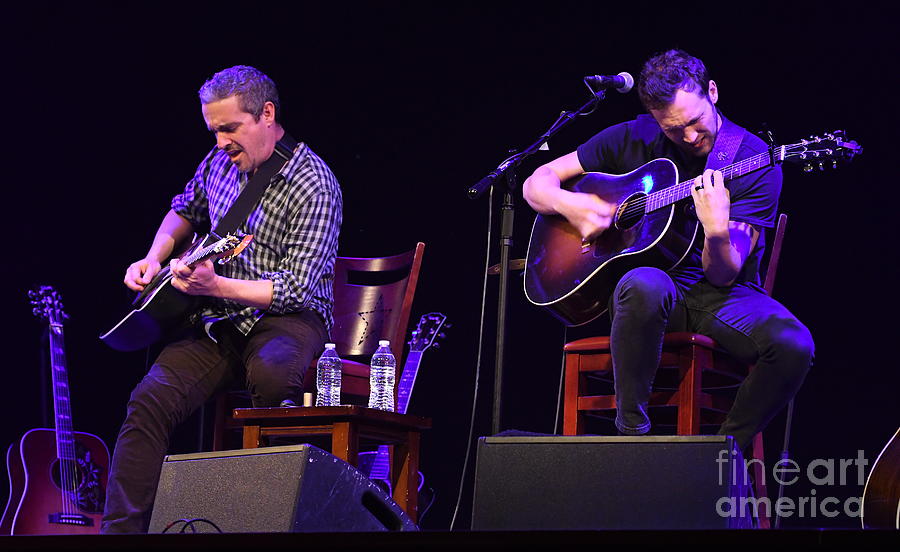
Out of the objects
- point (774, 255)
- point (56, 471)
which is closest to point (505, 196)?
point (774, 255)

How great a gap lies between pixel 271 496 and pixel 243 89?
1.83 meters

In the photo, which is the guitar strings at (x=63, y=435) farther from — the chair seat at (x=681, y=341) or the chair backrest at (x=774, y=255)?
the chair backrest at (x=774, y=255)

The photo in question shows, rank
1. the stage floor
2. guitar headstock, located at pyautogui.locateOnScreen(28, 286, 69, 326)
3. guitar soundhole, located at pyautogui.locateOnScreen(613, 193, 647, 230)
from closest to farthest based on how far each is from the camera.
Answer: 1. the stage floor
2. guitar soundhole, located at pyautogui.locateOnScreen(613, 193, 647, 230)
3. guitar headstock, located at pyautogui.locateOnScreen(28, 286, 69, 326)

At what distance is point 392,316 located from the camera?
355 centimetres

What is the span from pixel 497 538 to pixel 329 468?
59cm

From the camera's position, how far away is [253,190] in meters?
3.40

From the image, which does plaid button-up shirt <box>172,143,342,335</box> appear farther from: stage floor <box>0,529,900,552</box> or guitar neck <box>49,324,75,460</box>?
stage floor <box>0,529,900,552</box>

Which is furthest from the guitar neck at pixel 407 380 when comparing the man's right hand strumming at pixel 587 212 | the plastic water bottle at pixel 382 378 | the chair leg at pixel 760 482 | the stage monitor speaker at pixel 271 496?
the stage monitor speaker at pixel 271 496

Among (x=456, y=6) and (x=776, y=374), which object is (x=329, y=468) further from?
(x=456, y=6)

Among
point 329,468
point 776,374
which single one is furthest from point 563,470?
point 776,374

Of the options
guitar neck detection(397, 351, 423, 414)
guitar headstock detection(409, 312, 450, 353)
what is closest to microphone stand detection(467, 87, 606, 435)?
guitar neck detection(397, 351, 423, 414)

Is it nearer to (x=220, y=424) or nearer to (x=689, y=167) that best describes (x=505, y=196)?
(x=689, y=167)

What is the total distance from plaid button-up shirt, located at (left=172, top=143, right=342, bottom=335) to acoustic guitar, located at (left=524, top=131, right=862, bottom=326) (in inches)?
26.3

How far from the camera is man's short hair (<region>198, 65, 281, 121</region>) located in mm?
3402
